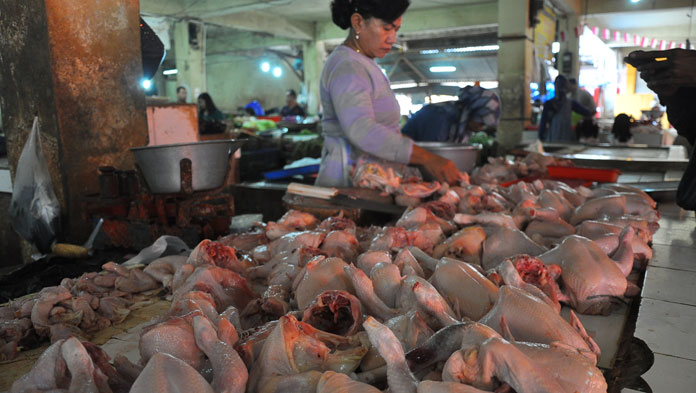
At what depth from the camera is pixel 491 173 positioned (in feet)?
14.2

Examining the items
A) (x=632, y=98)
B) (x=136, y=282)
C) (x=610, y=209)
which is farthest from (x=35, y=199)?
(x=632, y=98)

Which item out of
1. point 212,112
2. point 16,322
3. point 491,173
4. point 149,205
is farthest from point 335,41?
point 16,322

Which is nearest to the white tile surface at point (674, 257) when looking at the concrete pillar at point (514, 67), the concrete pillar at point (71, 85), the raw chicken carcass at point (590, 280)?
the raw chicken carcass at point (590, 280)

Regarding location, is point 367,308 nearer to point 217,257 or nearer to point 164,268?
point 217,257

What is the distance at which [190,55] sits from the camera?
15.0 m

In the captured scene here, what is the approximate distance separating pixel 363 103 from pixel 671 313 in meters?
2.11

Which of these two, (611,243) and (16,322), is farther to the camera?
(611,243)

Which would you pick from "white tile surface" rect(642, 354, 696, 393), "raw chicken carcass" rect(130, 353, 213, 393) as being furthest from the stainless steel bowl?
"raw chicken carcass" rect(130, 353, 213, 393)

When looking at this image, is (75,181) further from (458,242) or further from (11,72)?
(458,242)

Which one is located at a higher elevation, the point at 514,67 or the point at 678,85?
the point at 514,67

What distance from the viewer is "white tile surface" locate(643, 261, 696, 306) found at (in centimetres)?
204

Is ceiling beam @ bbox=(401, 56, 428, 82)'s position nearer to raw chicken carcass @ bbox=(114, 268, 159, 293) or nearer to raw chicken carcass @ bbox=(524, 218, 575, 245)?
raw chicken carcass @ bbox=(524, 218, 575, 245)

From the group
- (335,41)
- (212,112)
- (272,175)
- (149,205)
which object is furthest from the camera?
(335,41)

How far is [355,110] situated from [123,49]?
1.96 m
